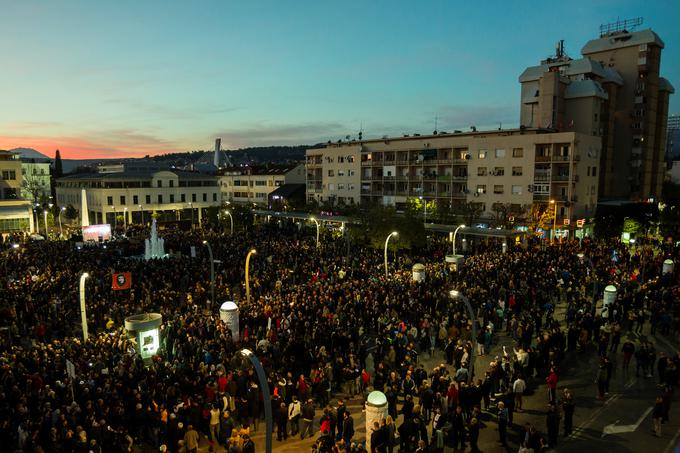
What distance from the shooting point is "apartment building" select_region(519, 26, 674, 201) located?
187 ft

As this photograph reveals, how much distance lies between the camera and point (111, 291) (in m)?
23.9

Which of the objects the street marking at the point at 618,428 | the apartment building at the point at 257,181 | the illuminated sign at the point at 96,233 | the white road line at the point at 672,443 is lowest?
the street marking at the point at 618,428

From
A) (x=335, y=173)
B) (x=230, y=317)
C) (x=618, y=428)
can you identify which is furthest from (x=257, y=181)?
(x=618, y=428)

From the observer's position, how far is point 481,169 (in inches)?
2104

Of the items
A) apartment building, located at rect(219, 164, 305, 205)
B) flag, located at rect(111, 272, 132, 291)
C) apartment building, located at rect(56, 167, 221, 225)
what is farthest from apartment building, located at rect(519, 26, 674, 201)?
flag, located at rect(111, 272, 132, 291)

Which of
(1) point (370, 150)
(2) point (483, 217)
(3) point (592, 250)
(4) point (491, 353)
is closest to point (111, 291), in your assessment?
(4) point (491, 353)

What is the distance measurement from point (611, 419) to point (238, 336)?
1322 cm

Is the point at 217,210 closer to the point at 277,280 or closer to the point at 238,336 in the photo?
the point at 277,280

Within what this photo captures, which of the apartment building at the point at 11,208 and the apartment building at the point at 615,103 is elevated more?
the apartment building at the point at 615,103

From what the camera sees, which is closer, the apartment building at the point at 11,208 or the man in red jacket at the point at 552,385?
the man in red jacket at the point at 552,385

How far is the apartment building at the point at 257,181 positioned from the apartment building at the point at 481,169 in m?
17.5

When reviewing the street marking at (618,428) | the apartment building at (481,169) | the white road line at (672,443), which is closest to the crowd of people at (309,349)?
the white road line at (672,443)

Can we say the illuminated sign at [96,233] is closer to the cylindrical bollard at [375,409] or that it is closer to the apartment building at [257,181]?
the cylindrical bollard at [375,409]

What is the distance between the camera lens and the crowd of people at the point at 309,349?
1158cm
